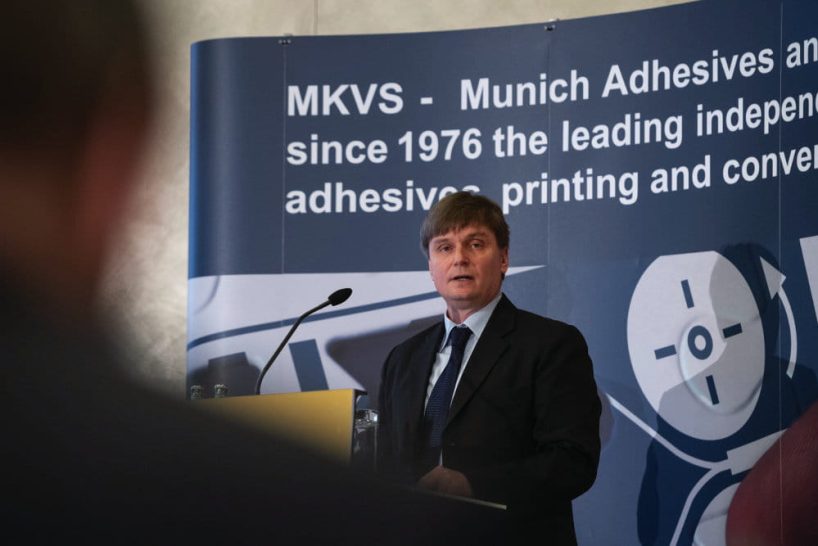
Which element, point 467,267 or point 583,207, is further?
point 583,207

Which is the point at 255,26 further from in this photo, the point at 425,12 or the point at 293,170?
the point at 293,170

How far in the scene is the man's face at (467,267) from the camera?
256 cm

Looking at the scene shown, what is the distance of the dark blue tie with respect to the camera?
2383 mm

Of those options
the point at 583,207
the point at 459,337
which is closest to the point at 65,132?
the point at 459,337

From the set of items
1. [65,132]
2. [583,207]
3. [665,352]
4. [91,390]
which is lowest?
[665,352]

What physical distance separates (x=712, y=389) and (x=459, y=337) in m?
1.37

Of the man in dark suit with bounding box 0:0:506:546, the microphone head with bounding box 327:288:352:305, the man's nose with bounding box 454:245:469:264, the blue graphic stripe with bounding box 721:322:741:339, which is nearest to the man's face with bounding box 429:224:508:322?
the man's nose with bounding box 454:245:469:264

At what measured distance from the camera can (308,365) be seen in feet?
13.6

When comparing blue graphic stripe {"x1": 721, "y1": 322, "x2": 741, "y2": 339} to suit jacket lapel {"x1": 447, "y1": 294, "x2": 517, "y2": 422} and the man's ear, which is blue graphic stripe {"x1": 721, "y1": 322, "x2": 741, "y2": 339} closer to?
suit jacket lapel {"x1": 447, "y1": 294, "x2": 517, "y2": 422}

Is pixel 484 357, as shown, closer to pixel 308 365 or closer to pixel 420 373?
pixel 420 373

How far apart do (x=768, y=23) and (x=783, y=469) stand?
4.42 ft

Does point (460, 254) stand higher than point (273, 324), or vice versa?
point (460, 254)

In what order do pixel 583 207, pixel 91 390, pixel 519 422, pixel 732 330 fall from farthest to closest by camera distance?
pixel 583 207
pixel 732 330
pixel 519 422
pixel 91 390

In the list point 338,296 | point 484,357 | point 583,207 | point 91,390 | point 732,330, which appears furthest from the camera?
point 583,207
